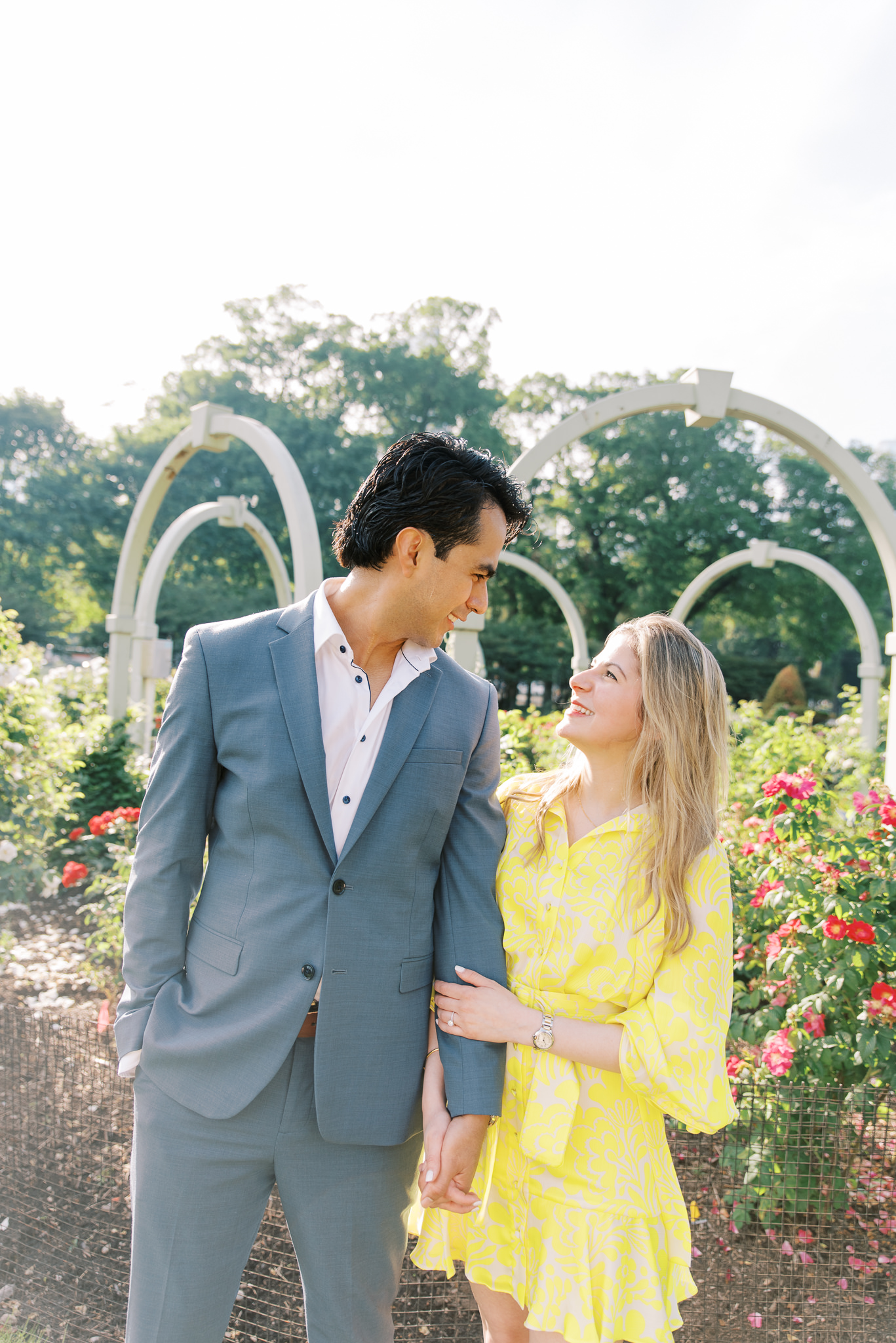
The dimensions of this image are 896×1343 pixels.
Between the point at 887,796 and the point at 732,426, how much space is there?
992 inches

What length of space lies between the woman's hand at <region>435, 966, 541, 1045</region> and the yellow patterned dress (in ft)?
0.26

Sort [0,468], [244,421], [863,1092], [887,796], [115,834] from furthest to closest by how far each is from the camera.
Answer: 1. [0,468]
2. [115,834]
3. [244,421]
4. [887,796]
5. [863,1092]

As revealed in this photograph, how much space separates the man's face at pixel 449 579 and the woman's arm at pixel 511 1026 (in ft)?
2.13

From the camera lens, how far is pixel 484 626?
268 inches

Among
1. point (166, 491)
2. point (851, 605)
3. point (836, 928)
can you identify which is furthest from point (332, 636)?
point (851, 605)

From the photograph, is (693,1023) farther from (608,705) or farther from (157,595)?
(157,595)

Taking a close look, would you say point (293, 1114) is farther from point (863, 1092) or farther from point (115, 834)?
point (115, 834)

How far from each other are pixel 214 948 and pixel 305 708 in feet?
1.52

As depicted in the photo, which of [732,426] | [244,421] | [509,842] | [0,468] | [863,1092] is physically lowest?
[863,1092]

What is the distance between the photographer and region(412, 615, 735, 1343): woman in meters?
1.42

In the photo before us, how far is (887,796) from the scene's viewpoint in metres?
3.04

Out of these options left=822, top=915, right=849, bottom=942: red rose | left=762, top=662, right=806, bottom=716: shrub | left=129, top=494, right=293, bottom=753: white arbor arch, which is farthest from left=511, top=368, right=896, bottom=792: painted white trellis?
left=762, top=662, right=806, bottom=716: shrub

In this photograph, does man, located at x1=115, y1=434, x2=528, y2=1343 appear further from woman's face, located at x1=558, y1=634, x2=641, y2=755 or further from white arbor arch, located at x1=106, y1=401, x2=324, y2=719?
white arbor arch, located at x1=106, y1=401, x2=324, y2=719

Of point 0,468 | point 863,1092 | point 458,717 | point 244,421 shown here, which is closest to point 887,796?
point 863,1092
